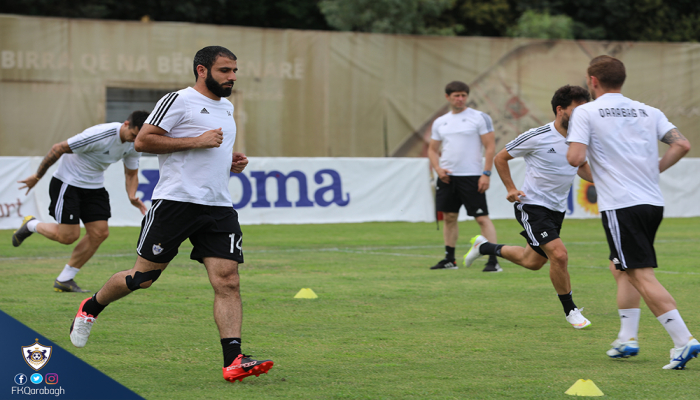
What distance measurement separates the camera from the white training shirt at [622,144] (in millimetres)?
5332

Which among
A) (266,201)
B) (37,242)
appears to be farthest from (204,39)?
(37,242)

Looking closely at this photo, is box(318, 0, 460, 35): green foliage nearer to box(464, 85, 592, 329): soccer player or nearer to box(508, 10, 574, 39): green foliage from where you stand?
box(508, 10, 574, 39): green foliage

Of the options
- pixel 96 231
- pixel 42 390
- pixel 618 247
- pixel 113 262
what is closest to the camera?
pixel 42 390

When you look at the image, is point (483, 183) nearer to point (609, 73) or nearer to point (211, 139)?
point (609, 73)

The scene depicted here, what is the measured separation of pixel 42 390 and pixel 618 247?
3.29m

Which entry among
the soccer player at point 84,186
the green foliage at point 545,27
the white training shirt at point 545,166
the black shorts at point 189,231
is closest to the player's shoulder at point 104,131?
the soccer player at point 84,186

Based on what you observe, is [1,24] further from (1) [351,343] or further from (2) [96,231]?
(1) [351,343]

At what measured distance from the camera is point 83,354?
568 cm

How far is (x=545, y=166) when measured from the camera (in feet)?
24.2

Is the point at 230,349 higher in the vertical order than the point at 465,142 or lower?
lower

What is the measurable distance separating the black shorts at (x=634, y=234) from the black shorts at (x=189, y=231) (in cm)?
223

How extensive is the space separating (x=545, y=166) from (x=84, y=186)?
452cm

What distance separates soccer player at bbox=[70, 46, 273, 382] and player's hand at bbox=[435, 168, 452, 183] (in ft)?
19.2

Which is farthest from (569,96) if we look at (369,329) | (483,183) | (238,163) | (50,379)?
(50,379)
